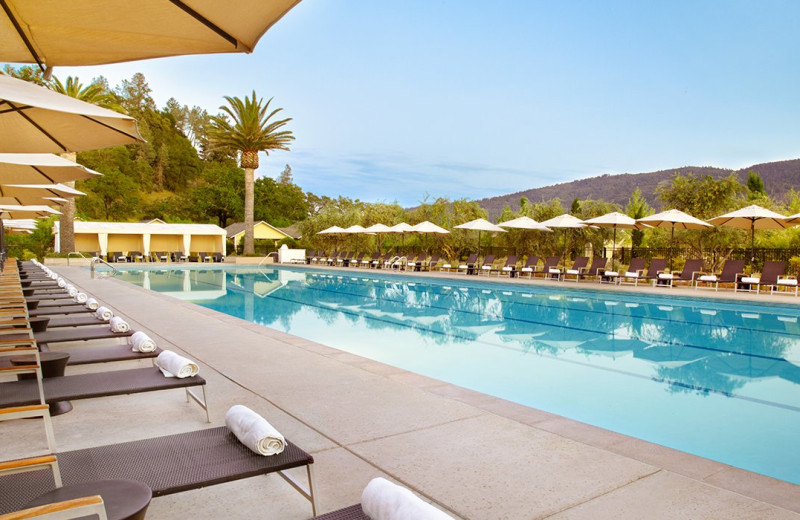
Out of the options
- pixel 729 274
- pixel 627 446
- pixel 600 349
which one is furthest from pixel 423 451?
pixel 729 274

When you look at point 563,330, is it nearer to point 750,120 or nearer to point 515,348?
point 515,348

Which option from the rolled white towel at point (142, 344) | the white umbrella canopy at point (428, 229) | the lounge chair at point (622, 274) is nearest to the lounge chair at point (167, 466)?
the rolled white towel at point (142, 344)

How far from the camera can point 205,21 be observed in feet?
9.43

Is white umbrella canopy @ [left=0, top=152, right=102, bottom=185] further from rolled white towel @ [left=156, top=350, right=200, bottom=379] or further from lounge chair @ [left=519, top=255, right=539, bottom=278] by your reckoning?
lounge chair @ [left=519, top=255, right=539, bottom=278]

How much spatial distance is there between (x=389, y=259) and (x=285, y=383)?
68.0 feet

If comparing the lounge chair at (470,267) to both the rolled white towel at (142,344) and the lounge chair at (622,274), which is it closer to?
the lounge chair at (622,274)

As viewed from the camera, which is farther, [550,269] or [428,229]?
[428,229]

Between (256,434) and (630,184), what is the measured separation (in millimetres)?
70083

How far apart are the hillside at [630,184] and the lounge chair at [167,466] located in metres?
50.4

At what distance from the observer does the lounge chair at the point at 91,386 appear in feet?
10.7

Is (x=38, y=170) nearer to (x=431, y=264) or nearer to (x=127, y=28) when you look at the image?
(x=127, y=28)

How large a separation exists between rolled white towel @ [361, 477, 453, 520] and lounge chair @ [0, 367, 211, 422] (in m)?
2.03

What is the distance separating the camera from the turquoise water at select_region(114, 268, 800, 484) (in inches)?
192

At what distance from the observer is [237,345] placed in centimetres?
630
